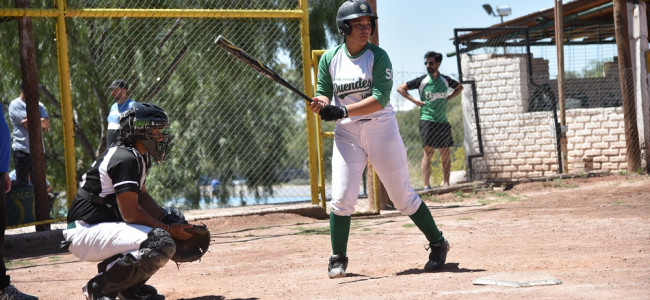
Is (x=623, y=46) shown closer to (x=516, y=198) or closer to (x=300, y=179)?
(x=516, y=198)

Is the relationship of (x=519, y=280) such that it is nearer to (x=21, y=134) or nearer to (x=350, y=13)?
(x=350, y=13)

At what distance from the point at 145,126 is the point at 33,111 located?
4859mm

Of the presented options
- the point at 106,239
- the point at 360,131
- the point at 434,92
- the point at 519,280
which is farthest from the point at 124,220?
the point at 434,92

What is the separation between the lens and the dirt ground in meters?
4.98

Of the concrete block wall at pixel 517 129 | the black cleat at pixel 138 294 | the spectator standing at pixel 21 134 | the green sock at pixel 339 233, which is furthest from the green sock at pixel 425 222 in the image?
the concrete block wall at pixel 517 129

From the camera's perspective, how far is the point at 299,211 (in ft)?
34.1

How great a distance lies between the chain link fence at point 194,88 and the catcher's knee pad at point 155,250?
10777 millimetres

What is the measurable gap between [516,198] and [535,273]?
7.00 meters

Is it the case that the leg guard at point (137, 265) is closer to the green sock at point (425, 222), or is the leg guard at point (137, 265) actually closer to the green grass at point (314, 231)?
the green sock at point (425, 222)

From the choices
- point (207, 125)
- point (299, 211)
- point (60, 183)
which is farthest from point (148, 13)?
point (60, 183)

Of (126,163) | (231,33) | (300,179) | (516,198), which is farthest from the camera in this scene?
(300,179)

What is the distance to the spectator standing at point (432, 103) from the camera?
12586mm

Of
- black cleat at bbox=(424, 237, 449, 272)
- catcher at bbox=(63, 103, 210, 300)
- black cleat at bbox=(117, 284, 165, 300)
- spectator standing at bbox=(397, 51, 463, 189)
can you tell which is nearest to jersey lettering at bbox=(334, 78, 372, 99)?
black cleat at bbox=(424, 237, 449, 272)

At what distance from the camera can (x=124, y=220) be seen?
4.86m
